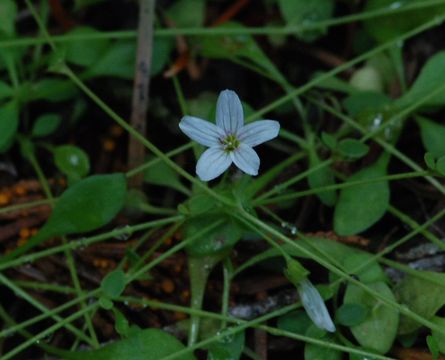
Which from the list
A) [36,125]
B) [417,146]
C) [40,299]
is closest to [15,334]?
[40,299]

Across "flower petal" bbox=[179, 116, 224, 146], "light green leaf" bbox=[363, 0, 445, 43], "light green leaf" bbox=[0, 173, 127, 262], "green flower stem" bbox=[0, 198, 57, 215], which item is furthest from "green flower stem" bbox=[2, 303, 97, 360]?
"light green leaf" bbox=[363, 0, 445, 43]

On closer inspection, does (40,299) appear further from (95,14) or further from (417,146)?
(417,146)

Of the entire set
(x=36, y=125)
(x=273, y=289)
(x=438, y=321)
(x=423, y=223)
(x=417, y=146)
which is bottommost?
(x=438, y=321)

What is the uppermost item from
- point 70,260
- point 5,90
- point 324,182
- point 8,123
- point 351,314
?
point 5,90

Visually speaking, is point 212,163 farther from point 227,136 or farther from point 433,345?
point 433,345

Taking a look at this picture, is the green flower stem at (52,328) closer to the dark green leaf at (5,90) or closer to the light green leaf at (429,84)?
the dark green leaf at (5,90)

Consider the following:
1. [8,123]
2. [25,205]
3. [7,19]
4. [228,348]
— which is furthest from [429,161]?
[7,19]

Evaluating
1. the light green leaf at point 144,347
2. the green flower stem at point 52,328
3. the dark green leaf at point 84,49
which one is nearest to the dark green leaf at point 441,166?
the light green leaf at point 144,347
